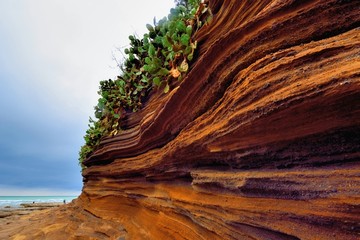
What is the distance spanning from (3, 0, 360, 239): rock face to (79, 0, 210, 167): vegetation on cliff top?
1.28ft

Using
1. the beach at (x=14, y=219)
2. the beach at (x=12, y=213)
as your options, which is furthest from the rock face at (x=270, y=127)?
the beach at (x=12, y=213)

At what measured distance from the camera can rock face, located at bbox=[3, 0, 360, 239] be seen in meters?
1.78

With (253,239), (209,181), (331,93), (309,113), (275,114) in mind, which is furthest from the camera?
(209,181)

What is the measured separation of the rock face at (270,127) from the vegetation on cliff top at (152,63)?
390mm

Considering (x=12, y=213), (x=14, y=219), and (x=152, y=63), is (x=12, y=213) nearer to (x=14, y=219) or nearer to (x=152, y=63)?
(x=14, y=219)

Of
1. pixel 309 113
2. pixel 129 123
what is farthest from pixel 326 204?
pixel 129 123

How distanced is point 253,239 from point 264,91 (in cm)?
139

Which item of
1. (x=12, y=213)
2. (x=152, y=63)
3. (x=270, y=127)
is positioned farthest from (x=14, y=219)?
(x=270, y=127)

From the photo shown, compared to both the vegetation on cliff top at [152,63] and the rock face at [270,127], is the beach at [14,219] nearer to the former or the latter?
the vegetation on cliff top at [152,63]

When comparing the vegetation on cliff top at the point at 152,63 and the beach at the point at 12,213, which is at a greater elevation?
the vegetation on cliff top at the point at 152,63

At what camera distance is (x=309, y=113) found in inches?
74.4

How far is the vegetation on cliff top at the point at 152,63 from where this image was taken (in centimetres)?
396

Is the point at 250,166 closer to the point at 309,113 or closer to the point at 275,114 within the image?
the point at 275,114

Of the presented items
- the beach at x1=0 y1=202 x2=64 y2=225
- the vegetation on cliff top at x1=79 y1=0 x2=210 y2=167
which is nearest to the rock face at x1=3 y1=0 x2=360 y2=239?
the vegetation on cliff top at x1=79 y1=0 x2=210 y2=167
